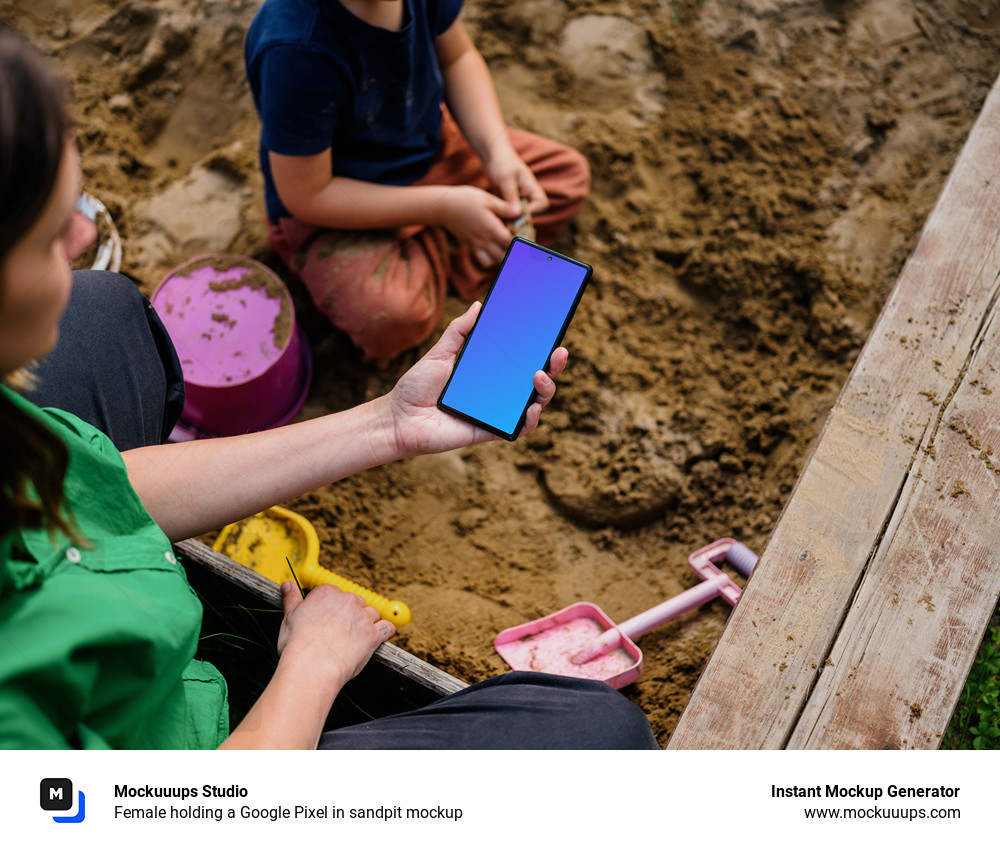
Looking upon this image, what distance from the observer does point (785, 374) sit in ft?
5.41

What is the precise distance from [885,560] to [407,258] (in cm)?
118

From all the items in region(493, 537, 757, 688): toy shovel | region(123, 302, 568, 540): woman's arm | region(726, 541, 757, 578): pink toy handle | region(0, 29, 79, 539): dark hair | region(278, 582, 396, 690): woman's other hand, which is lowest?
region(493, 537, 757, 688): toy shovel

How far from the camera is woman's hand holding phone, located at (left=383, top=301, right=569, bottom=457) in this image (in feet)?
3.90

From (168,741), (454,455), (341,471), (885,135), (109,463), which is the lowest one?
(454,455)

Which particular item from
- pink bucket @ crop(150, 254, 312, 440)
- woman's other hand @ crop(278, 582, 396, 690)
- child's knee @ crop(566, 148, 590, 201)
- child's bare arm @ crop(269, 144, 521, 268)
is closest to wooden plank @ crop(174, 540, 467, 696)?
woman's other hand @ crop(278, 582, 396, 690)

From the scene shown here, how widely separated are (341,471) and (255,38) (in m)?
0.85

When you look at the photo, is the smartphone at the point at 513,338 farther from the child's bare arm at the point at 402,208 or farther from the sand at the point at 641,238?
the sand at the point at 641,238

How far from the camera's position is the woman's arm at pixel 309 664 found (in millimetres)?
925

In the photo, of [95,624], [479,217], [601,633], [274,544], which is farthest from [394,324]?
[95,624]

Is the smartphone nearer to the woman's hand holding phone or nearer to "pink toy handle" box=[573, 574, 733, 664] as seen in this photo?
the woman's hand holding phone
